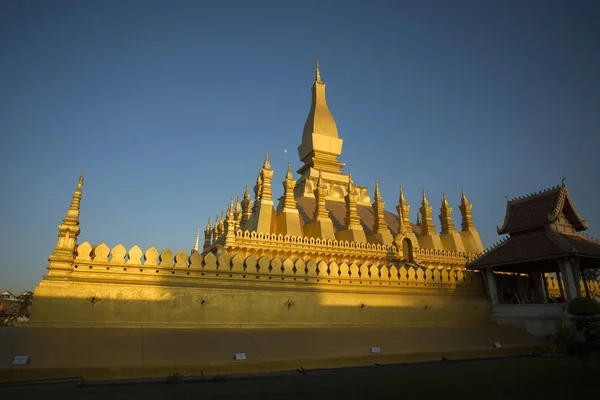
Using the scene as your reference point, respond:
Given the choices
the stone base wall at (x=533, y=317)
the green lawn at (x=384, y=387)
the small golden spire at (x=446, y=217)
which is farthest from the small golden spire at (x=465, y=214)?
the green lawn at (x=384, y=387)

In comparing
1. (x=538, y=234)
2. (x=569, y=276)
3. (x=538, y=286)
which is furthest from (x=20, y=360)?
(x=538, y=286)

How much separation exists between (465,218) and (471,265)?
14583 mm

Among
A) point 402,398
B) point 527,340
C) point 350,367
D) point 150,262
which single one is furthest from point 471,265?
point 150,262

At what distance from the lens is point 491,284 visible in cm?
1424

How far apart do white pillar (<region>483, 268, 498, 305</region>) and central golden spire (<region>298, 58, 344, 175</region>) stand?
72.5 ft

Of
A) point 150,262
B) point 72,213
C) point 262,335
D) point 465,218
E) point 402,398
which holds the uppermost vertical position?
point 465,218

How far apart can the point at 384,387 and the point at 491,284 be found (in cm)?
975

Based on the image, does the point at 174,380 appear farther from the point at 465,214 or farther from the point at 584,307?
the point at 465,214

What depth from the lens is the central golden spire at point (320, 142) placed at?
36062 mm

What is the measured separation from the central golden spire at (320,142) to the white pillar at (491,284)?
22.1m

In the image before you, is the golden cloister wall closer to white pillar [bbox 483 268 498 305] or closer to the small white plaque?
the small white plaque

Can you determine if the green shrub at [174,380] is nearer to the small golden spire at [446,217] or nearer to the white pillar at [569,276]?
the white pillar at [569,276]

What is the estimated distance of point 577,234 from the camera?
1489cm

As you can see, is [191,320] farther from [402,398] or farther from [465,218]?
[465,218]
